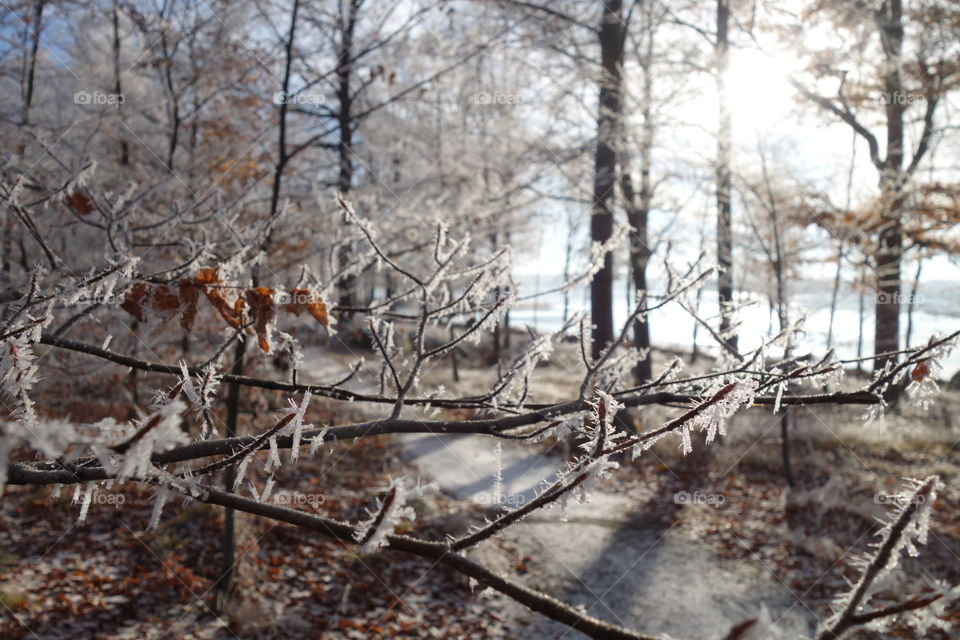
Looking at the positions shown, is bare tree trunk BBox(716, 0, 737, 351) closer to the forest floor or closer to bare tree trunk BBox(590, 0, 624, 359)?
bare tree trunk BBox(590, 0, 624, 359)

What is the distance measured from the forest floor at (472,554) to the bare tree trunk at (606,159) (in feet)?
8.71

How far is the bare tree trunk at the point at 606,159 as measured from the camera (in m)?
9.56

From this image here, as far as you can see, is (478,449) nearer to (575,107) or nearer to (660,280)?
(575,107)

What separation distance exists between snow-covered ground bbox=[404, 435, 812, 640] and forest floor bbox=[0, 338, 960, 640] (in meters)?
0.02

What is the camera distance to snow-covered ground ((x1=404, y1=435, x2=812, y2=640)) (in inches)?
209

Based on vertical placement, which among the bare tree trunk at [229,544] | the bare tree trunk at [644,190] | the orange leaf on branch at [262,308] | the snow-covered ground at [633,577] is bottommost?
the snow-covered ground at [633,577]

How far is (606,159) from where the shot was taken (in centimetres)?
991

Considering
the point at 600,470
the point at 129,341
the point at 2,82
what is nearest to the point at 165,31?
the point at 129,341

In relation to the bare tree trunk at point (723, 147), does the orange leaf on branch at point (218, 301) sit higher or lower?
lower

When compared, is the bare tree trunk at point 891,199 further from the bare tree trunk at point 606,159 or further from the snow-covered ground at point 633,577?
the snow-covered ground at point 633,577

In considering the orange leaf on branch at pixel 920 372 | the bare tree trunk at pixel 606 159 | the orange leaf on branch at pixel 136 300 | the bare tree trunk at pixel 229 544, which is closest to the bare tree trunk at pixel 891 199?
Result: the bare tree trunk at pixel 606 159

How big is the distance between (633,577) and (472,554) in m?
1.68

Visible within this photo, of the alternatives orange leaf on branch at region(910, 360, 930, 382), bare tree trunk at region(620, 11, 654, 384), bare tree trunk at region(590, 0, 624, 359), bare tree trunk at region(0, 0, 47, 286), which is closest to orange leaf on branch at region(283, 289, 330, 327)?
orange leaf on branch at region(910, 360, 930, 382)

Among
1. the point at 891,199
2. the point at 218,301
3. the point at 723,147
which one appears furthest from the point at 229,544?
the point at 891,199
